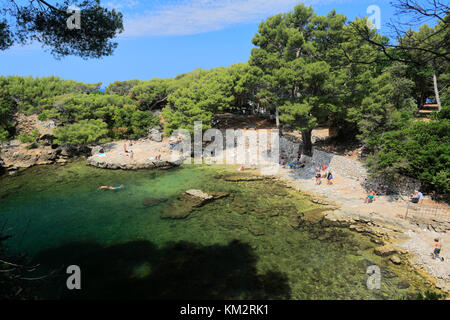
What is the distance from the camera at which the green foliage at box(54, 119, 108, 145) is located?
3081cm

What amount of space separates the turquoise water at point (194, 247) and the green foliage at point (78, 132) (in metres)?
11.7

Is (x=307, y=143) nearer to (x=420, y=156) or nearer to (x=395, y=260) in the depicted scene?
(x=420, y=156)

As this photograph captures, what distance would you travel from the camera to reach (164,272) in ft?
34.9

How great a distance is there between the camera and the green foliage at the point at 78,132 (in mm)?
30806

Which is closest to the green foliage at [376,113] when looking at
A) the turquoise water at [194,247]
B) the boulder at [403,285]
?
the turquoise water at [194,247]

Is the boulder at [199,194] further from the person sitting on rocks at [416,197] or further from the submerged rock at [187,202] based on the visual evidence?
the person sitting on rocks at [416,197]

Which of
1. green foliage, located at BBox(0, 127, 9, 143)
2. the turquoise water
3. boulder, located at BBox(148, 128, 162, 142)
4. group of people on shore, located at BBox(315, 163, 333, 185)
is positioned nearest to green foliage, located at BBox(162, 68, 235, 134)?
boulder, located at BBox(148, 128, 162, 142)

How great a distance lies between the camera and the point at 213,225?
47.8 feet

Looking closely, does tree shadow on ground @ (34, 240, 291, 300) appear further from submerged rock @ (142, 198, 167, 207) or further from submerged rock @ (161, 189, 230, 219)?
submerged rock @ (142, 198, 167, 207)

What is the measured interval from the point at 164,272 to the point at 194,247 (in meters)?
2.18

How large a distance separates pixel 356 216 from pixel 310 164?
994cm

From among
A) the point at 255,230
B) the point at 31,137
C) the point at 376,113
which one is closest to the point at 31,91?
the point at 31,137
